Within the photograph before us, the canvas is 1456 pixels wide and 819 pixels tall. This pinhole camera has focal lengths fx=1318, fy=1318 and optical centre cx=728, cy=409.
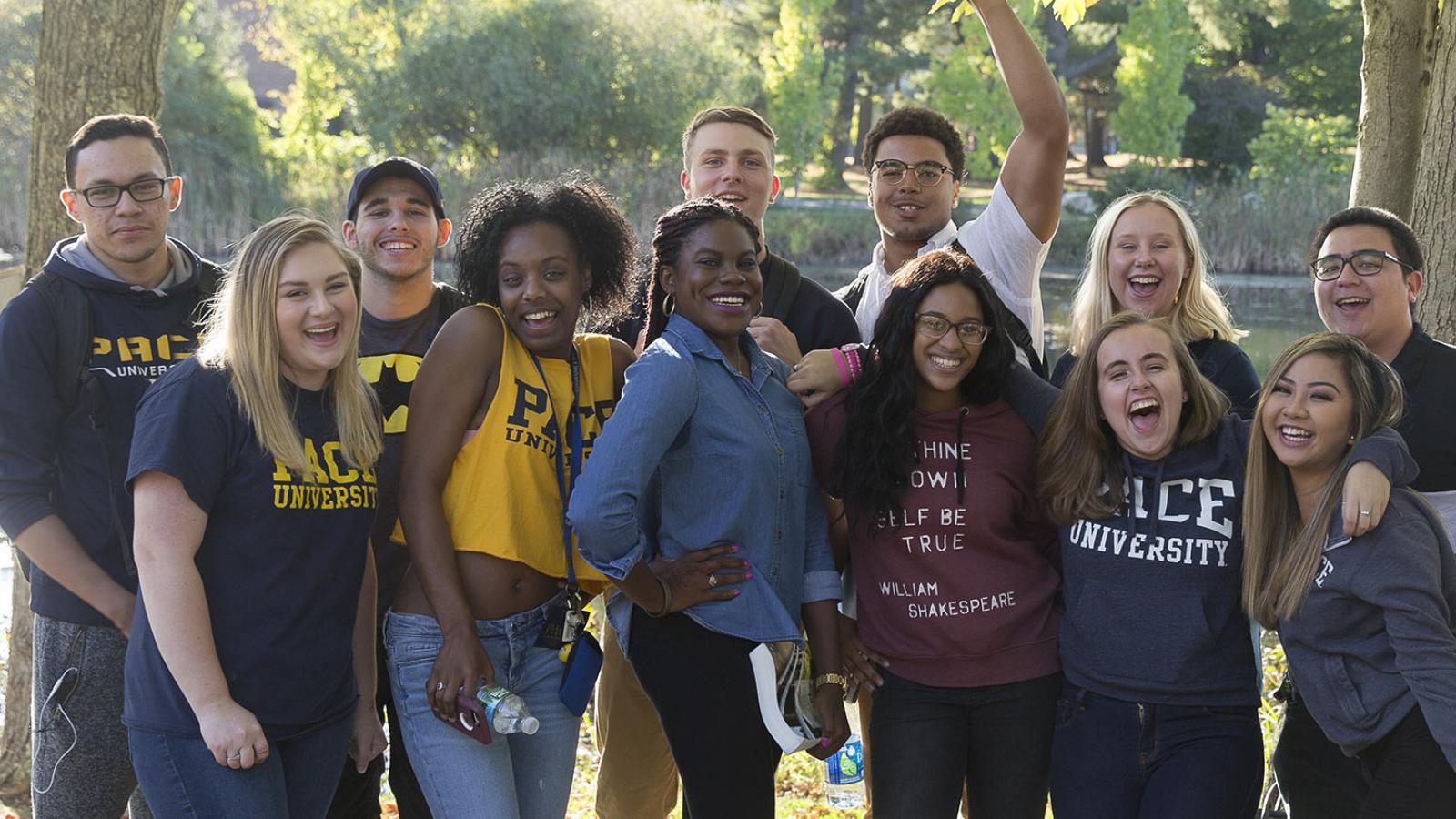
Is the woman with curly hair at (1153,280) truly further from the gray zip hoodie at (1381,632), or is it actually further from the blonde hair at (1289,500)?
the gray zip hoodie at (1381,632)

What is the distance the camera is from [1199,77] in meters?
35.8

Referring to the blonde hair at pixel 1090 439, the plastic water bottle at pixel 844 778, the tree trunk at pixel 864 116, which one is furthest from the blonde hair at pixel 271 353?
the tree trunk at pixel 864 116

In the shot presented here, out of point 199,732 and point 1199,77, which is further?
point 1199,77

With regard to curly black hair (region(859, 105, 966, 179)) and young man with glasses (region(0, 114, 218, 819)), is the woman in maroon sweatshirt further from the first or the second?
young man with glasses (region(0, 114, 218, 819))

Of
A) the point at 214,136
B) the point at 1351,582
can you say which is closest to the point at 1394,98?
the point at 1351,582

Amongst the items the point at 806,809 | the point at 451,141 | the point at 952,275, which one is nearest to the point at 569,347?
the point at 952,275

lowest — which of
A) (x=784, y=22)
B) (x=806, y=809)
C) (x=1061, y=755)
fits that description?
(x=806, y=809)

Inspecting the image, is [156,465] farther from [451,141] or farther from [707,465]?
[451,141]

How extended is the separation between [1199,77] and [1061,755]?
36.1m

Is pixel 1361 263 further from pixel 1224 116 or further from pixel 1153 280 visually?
pixel 1224 116

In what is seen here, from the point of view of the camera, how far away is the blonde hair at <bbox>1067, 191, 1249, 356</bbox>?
394cm

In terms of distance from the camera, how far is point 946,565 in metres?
3.31

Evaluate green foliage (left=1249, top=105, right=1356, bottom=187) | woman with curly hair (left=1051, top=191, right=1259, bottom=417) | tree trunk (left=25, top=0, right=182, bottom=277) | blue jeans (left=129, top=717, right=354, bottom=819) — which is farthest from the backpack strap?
green foliage (left=1249, top=105, right=1356, bottom=187)

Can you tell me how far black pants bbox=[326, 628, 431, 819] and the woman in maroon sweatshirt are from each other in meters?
1.22
